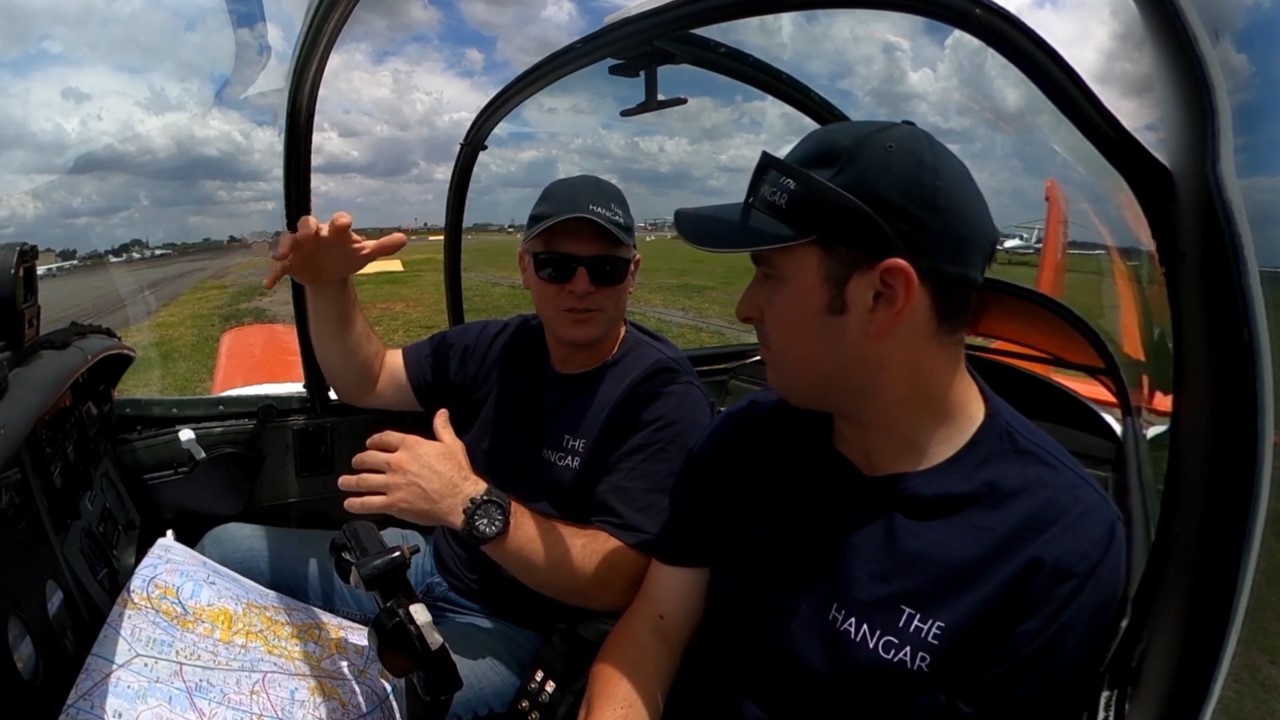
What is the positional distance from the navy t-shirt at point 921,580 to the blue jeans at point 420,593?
0.63 metres

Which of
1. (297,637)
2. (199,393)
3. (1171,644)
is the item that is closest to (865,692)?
(1171,644)

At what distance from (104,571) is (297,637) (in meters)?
0.51

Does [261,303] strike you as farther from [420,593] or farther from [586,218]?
[586,218]

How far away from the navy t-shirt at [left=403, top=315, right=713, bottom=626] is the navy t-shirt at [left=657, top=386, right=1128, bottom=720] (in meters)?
0.38

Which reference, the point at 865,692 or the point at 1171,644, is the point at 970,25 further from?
the point at 865,692

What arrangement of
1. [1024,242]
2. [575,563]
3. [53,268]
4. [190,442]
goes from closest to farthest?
[1024,242]
[575,563]
[53,268]
[190,442]

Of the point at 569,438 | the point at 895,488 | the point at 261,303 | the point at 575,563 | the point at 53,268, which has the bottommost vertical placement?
the point at 575,563

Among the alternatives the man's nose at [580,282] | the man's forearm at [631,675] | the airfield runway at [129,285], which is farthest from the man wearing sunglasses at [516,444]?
the airfield runway at [129,285]

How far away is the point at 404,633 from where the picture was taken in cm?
144

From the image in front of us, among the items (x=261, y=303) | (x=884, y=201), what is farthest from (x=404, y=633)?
(x=261, y=303)

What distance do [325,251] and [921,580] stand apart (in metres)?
1.68

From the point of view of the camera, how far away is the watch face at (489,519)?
1.59m

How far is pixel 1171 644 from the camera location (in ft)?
2.96

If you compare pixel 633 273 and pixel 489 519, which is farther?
pixel 633 273
